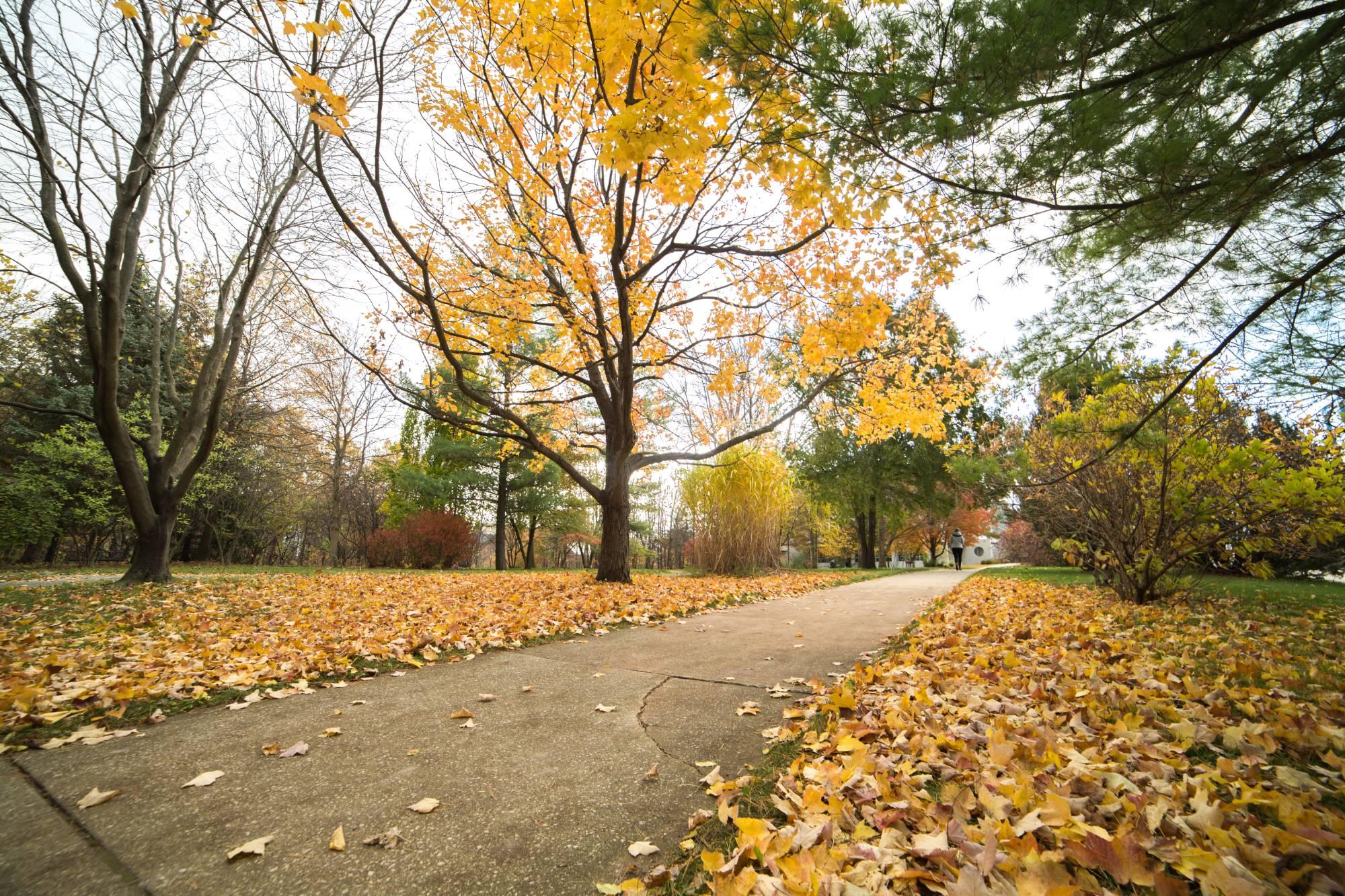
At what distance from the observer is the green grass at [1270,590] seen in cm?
509

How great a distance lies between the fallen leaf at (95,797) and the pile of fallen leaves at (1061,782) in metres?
1.67

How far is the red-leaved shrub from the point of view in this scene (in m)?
13.3

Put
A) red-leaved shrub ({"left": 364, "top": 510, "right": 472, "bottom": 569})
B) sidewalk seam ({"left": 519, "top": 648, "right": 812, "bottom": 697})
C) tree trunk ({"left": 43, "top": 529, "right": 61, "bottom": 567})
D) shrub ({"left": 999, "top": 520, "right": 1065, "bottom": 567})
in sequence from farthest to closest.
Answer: shrub ({"left": 999, "top": 520, "right": 1065, "bottom": 567}) → red-leaved shrub ({"left": 364, "top": 510, "right": 472, "bottom": 569}) → tree trunk ({"left": 43, "top": 529, "right": 61, "bottom": 567}) → sidewalk seam ({"left": 519, "top": 648, "right": 812, "bottom": 697})

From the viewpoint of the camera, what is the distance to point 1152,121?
2230 millimetres

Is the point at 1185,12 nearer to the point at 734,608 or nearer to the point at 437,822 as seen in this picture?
the point at 437,822

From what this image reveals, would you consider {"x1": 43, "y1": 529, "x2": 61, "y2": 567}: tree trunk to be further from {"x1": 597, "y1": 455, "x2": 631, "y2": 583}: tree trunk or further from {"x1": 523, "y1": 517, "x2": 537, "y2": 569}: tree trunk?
{"x1": 597, "y1": 455, "x2": 631, "y2": 583}: tree trunk

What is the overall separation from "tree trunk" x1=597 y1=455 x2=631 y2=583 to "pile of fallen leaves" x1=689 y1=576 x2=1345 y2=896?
430cm

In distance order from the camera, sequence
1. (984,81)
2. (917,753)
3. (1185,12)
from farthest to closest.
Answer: (984,81)
(1185,12)
(917,753)

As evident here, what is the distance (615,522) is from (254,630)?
3877 mm

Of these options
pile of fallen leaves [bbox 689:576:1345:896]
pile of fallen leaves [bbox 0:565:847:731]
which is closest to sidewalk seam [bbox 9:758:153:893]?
pile of fallen leaves [bbox 0:565:847:731]

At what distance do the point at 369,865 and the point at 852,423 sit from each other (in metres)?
6.96

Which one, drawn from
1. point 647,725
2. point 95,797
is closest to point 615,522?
point 647,725

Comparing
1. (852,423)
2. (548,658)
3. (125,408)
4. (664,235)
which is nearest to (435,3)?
(664,235)

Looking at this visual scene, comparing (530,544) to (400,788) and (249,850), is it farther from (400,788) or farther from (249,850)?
(249,850)
